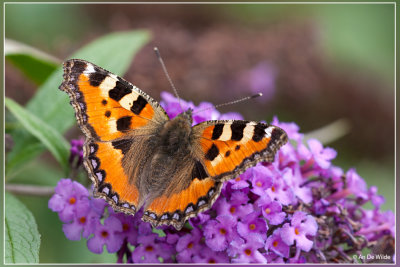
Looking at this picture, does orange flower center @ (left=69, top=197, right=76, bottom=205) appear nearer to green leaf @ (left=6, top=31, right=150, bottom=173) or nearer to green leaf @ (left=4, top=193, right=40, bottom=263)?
green leaf @ (left=4, top=193, right=40, bottom=263)

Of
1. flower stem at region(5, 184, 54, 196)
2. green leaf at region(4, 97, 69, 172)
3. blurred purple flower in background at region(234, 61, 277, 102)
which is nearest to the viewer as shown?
green leaf at region(4, 97, 69, 172)

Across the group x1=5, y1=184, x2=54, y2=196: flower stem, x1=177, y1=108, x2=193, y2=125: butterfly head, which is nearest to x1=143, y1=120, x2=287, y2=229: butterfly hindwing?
x1=177, y1=108, x2=193, y2=125: butterfly head

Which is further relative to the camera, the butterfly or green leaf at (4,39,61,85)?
green leaf at (4,39,61,85)

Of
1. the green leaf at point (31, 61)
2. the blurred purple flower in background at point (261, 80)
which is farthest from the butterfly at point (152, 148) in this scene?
the blurred purple flower in background at point (261, 80)

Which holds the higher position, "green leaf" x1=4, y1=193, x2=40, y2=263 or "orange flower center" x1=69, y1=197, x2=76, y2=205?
"orange flower center" x1=69, y1=197, x2=76, y2=205

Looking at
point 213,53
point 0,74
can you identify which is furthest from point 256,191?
point 213,53

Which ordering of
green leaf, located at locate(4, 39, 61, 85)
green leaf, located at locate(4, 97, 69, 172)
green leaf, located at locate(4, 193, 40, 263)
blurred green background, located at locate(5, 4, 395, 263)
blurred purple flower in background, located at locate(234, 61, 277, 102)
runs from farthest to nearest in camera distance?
1. blurred purple flower in background, located at locate(234, 61, 277, 102)
2. blurred green background, located at locate(5, 4, 395, 263)
3. green leaf, located at locate(4, 39, 61, 85)
4. green leaf, located at locate(4, 97, 69, 172)
5. green leaf, located at locate(4, 193, 40, 263)

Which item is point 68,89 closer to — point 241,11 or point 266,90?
point 266,90

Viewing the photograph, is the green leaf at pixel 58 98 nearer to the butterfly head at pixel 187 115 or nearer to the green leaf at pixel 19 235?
the green leaf at pixel 19 235
